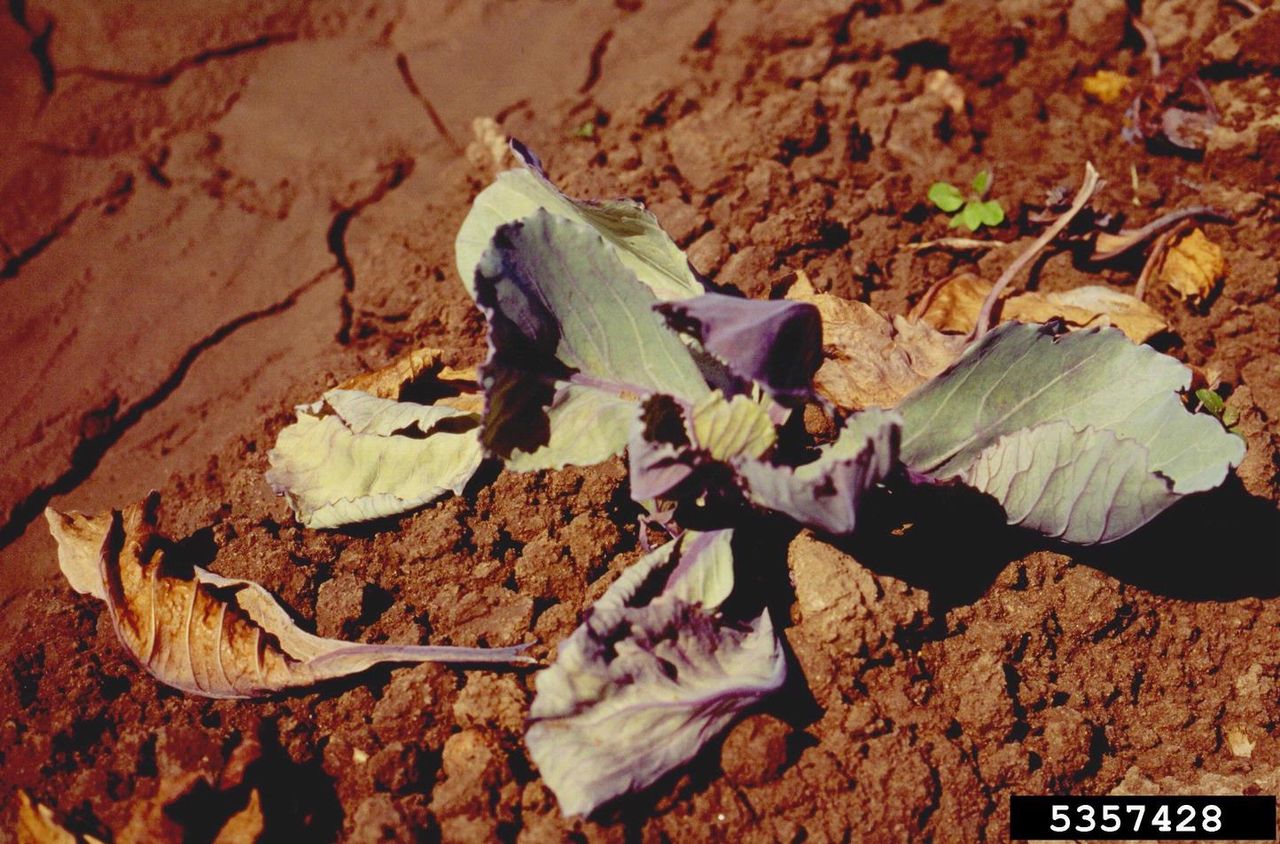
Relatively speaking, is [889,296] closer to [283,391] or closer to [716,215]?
[716,215]

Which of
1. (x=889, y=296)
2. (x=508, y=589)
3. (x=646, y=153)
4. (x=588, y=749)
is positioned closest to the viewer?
(x=588, y=749)

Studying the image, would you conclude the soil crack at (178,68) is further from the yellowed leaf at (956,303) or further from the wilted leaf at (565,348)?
the yellowed leaf at (956,303)

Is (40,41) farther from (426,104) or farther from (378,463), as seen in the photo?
(378,463)

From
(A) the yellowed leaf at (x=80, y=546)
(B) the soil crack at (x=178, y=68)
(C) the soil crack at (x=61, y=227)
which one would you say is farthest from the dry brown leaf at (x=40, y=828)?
(B) the soil crack at (x=178, y=68)

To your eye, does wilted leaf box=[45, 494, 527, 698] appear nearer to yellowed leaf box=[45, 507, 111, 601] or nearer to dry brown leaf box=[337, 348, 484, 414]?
yellowed leaf box=[45, 507, 111, 601]

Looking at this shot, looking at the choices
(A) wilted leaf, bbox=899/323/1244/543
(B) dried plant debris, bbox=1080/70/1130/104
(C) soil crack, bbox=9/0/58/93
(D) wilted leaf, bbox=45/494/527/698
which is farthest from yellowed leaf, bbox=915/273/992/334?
(C) soil crack, bbox=9/0/58/93

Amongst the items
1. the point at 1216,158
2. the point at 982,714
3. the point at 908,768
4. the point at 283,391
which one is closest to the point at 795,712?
the point at 908,768
